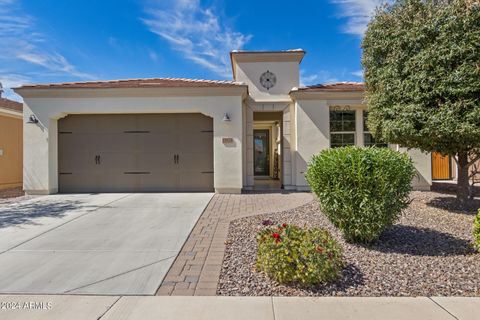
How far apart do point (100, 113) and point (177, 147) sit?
9.60 ft

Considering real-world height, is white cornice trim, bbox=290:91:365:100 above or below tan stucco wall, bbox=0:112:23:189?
above

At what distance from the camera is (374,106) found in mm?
7711

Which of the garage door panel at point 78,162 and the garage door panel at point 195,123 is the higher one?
the garage door panel at point 195,123

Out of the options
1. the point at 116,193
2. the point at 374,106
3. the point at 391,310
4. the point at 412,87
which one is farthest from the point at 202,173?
the point at 391,310

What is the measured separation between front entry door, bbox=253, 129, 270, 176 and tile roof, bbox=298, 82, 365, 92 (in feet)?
16.1

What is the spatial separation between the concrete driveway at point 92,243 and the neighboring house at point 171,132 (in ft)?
5.87

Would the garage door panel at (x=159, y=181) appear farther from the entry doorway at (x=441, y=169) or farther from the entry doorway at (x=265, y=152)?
the entry doorway at (x=441, y=169)

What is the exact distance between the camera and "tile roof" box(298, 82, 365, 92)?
10629 mm

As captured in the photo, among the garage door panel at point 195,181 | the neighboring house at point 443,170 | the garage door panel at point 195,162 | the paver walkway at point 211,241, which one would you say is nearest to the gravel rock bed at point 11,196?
the garage door panel at point 195,181

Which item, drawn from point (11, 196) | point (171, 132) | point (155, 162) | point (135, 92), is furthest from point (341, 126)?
point (11, 196)

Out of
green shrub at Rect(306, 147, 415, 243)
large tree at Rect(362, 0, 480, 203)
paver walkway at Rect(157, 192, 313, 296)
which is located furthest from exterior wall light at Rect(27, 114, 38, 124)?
large tree at Rect(362, 0, 480, 203)

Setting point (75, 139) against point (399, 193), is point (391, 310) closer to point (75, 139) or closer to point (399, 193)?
point (399, 193)

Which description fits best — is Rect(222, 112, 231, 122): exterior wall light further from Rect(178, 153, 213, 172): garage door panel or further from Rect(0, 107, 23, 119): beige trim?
Rect(0, 107, 23, 119): beige trim

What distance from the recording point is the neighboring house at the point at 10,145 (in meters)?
11.8
